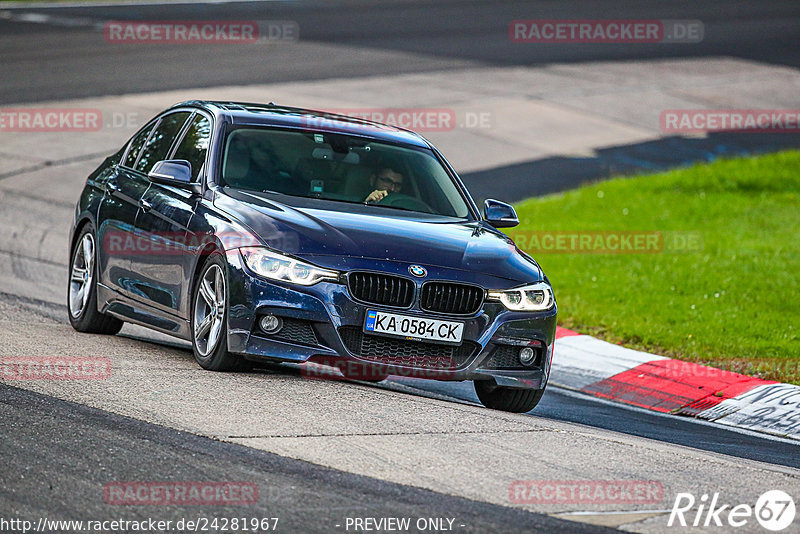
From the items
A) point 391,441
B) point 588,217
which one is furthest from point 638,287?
point 391,441

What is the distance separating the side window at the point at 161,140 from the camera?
943 cm

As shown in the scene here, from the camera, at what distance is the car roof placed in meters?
8.93

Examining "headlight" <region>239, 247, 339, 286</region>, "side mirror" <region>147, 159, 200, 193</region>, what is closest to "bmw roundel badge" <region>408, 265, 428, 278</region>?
"headlight" <region>239, 247, 339, 286</region>

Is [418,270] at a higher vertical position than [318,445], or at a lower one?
higher

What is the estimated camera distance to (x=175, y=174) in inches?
331

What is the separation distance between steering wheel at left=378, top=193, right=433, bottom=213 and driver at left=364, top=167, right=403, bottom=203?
3 centimetres

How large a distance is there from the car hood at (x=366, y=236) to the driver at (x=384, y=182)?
9.6 inches

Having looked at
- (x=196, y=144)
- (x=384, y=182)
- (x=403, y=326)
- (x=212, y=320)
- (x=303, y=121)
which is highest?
(x=303, y=121)

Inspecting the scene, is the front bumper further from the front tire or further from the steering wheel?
the steering wheel

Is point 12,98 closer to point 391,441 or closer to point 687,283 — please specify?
point 687,283

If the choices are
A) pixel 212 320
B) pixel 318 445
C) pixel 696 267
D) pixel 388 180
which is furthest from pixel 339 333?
pixel 696 267

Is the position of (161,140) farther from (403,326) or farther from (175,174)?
(403,326)

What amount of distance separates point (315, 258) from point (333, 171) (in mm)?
1354

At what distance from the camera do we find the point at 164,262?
8422 millimetres
